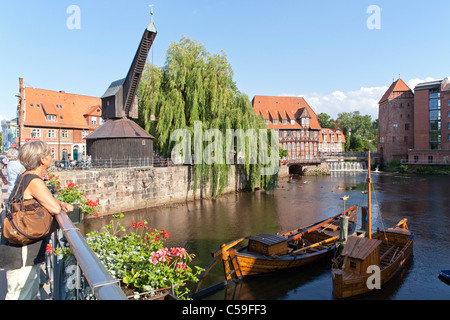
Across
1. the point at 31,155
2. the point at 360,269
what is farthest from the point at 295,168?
Answer: the point at 31,155

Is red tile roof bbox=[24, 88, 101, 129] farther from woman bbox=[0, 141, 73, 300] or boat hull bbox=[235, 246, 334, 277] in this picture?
woman bbox=[0, 141, 73, 300]

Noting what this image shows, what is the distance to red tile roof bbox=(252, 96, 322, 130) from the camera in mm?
57084

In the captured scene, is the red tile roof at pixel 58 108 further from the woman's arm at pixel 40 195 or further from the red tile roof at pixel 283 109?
the woman's arm at pixel 40 195

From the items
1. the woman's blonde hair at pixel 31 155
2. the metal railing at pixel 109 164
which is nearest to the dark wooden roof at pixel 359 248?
the woman's blonde hair at pixel 31 155

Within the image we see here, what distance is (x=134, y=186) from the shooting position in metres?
21.3

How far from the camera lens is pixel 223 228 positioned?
17.7 meters

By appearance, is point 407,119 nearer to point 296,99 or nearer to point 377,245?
point 296,99

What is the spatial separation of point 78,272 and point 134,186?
63.4 ft

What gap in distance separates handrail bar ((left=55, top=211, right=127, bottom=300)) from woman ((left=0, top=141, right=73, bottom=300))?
0.43 metres

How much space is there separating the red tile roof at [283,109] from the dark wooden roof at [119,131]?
3579 cm

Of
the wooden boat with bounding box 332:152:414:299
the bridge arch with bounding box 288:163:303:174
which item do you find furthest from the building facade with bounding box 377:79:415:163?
the wooden boat with bounding box 332:152:414:299

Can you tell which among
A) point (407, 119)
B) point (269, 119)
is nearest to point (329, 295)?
point (269, 119)

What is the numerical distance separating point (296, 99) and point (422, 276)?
170ft

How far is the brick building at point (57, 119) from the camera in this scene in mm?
33250
